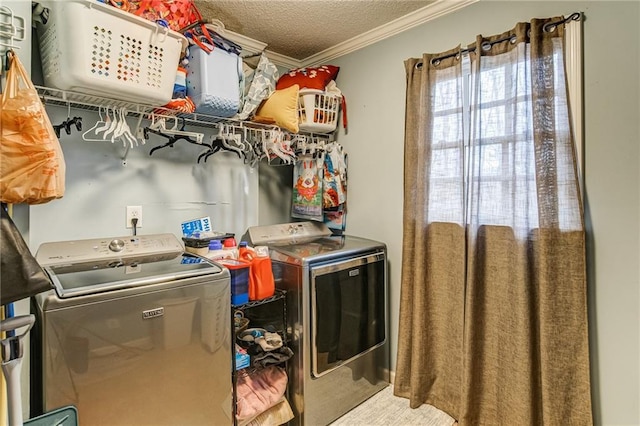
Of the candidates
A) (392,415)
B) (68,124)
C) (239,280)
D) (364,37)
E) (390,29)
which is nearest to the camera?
(68,124)

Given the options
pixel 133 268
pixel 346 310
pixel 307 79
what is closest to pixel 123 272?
pixel 133 268

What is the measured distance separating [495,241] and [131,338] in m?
1.81

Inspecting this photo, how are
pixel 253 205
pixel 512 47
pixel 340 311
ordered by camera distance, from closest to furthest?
1. pixel 512 47
2. pixel 340 311
3. pixel 253 205

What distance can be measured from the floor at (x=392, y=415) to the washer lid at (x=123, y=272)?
1269 mm

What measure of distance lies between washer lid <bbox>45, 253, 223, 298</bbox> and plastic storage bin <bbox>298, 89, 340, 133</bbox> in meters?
1.21

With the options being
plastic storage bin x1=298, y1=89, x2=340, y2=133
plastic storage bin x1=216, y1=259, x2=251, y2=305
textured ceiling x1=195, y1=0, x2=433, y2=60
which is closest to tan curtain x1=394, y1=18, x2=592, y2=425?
textured ceiling x1=195, y1=0, x2=433, y2=60

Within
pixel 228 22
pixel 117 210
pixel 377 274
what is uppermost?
pixel 228 22

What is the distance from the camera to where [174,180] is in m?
2.18

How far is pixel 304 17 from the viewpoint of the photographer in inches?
87.3

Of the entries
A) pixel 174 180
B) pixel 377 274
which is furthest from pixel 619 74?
pixel 174 180

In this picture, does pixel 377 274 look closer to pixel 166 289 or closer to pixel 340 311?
pixel 340 311

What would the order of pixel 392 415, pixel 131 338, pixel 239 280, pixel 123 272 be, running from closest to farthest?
pixel 131 338 < pixel 123 272 < pixel 239 280 < pixel 392 415

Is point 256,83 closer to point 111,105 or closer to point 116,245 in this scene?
point 111,105

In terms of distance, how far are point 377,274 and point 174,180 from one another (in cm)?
145
